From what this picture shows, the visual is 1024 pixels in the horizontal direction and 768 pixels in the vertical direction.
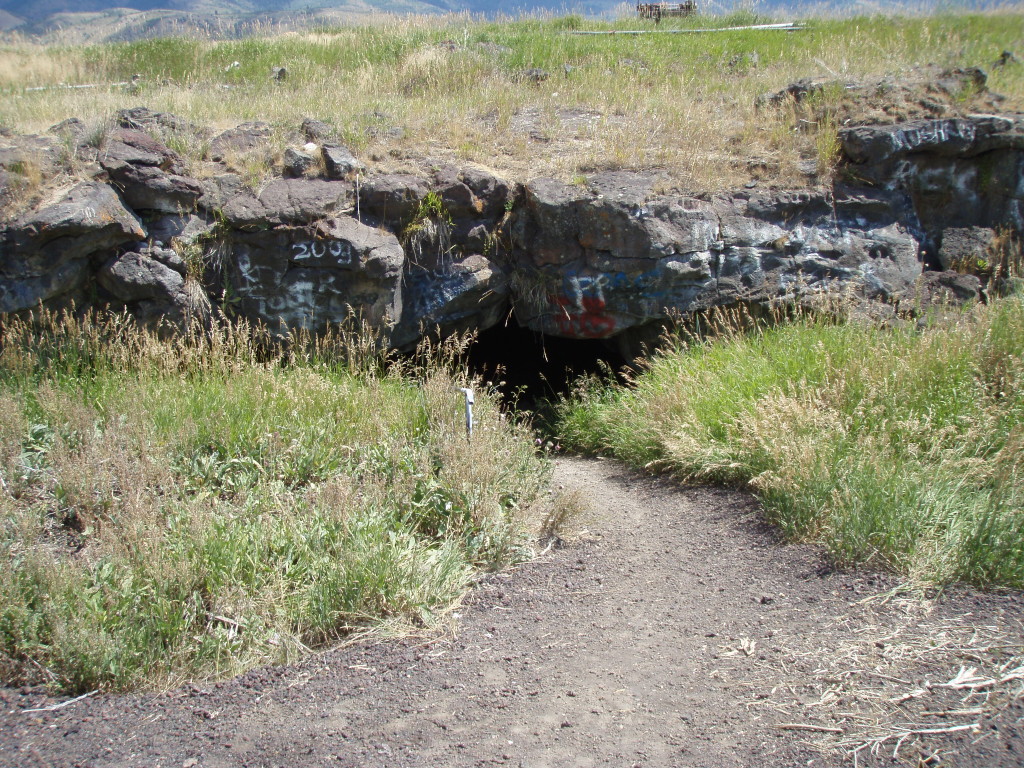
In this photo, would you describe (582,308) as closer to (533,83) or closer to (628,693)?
(533,83)

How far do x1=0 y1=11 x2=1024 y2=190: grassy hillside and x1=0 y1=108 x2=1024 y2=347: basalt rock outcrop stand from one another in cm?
57

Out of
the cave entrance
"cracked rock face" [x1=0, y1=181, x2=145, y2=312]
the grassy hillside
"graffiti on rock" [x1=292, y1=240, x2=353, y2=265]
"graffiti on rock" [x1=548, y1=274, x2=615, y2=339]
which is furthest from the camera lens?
the cave entrance

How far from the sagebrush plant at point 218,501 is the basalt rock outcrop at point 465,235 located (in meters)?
A: 0.60

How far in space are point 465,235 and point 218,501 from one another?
4190 millimetres

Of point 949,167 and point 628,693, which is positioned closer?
point 628,693

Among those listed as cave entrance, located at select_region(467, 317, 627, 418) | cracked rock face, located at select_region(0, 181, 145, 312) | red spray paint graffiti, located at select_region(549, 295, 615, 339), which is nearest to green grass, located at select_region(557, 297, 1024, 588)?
red spray paint graffiti, located at select_region(549, 295, 615, 339)

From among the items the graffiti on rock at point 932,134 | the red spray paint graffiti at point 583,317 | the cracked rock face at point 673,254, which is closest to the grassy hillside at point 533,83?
the cracked rock face at point 673,254

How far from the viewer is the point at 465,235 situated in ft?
26.1

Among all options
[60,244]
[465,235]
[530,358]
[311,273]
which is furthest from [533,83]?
[60,244]

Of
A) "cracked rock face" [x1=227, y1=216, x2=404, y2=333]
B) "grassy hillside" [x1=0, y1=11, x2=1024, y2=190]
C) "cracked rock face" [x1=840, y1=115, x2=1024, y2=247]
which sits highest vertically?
"grassy hillside" [x1=0, y1=11, x2=1024, y2=190]

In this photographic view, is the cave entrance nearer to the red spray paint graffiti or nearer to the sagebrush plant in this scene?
the red spray paint graffiti

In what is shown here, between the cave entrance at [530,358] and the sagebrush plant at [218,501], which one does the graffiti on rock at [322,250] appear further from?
the cave entrance at [530,358]

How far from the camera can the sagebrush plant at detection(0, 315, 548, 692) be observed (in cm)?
365

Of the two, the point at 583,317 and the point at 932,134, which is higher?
the point at 932,134
